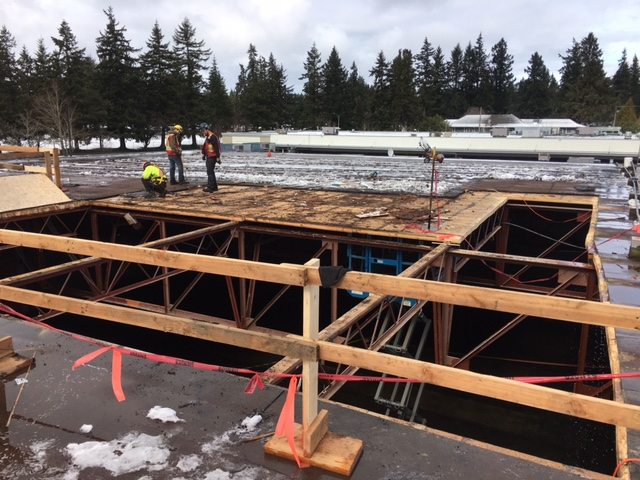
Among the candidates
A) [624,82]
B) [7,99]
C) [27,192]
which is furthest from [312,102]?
[624,82]

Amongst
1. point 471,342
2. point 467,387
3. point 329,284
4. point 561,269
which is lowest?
point 471,342

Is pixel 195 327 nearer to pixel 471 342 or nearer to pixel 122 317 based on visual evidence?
pixel 122 317

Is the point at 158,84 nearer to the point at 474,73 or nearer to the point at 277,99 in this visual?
the point at 277,99

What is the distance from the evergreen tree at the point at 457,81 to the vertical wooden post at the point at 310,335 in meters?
100

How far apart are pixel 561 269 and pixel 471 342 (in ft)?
17.8

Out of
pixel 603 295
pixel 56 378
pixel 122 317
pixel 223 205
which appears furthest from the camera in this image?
pixel 223 205

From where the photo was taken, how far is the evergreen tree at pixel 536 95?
334 feet

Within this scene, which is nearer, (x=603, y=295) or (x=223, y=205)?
(x=603, y=295)

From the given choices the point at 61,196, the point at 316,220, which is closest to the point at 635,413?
the point at 316,220

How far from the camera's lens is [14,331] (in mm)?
5035

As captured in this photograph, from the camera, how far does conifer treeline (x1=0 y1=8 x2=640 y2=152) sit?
4491 cm

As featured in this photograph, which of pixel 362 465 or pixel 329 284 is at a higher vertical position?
pixel 329 284

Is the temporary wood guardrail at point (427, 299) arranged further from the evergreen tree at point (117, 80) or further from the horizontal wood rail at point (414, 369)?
the evergreen tree at point (117, 80)

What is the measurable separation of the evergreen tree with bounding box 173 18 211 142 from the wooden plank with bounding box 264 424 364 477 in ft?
177
